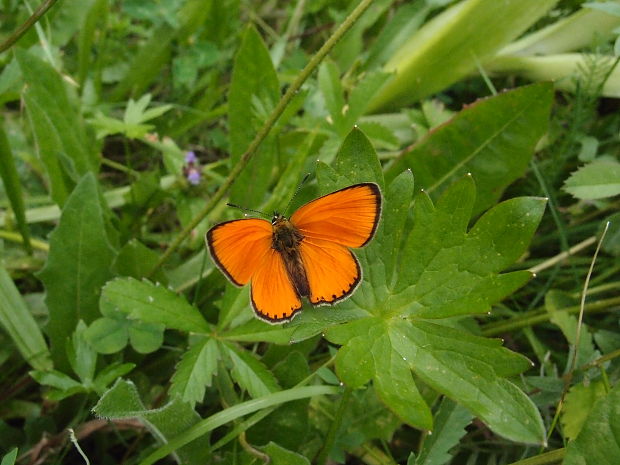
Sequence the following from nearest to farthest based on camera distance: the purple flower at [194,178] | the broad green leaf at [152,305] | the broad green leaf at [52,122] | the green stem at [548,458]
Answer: the green stem at [548,458] → the broad green leaf at [152,305] → the broad green leaf at [52,122] → the purple flower at [194,178]

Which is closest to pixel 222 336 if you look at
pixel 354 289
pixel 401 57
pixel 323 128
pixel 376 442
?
pixel 354 289

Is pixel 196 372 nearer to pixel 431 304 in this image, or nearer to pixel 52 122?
pixel 431 304

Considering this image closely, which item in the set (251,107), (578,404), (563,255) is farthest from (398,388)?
(251,107)

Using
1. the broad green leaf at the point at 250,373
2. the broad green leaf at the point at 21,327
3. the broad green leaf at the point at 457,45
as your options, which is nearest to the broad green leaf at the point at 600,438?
the broad green leaf at the point at 250,373

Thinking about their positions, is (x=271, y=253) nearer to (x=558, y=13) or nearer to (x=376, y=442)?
(x=376, y=442)

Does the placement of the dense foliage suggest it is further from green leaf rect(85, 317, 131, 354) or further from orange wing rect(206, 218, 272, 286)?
orange wing rect(206, 218, 272, 286)

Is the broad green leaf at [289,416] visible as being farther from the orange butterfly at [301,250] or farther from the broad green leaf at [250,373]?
the orange butterfly at [301,250]
